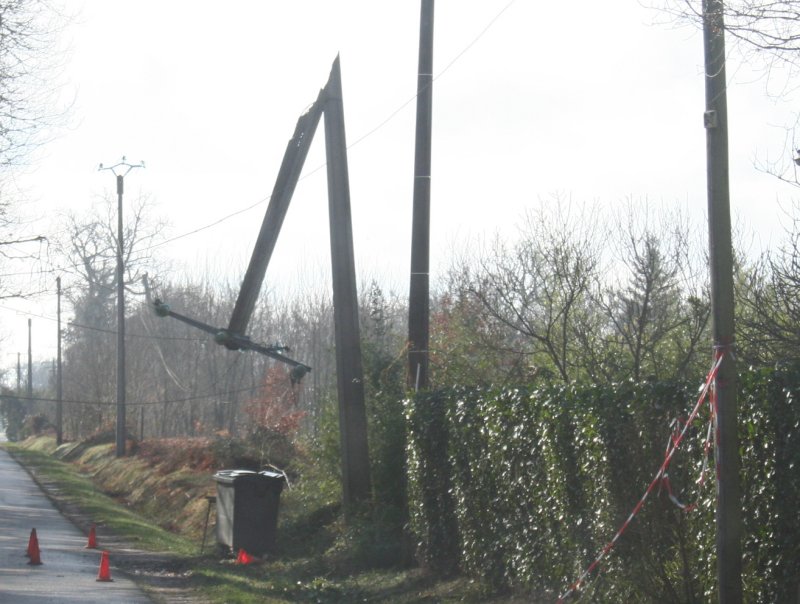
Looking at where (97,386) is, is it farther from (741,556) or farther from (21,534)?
(741,556)

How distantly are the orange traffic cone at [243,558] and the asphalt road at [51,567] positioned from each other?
7.08 feet

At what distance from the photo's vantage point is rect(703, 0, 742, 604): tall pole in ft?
23.4

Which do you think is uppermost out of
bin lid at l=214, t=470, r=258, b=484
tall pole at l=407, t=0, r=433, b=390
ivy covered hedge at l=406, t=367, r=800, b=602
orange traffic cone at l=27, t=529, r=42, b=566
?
tall pole at l=407, t=0, r=433, b=390

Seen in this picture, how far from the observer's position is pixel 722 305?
290 inches

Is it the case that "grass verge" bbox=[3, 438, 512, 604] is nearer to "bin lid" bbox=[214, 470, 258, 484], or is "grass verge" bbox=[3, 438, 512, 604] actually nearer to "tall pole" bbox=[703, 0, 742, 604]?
"bin lid" bbox=[214, 470, 258, 484]

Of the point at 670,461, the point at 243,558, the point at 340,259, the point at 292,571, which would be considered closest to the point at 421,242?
the point at 340,259

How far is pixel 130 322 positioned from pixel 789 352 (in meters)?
58.9

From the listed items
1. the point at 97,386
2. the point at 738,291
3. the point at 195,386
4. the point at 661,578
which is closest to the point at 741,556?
the point at 661,578

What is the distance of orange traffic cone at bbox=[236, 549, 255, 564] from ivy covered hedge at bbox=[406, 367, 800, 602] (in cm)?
480

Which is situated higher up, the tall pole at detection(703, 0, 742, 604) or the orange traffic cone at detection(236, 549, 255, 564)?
the tall pole at detection(703, 0, 742, 604)

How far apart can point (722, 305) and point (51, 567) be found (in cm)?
1259

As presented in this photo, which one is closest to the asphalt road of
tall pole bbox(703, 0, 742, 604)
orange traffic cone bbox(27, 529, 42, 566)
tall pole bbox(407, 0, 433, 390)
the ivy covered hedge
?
orange traffic cone bbox(27, 529, 42, 566)

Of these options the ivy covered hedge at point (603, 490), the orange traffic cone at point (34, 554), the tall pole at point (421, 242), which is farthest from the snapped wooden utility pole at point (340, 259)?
the orange traffic cone at point (34, 554)

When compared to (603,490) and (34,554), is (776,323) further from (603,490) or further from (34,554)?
(34,554)
